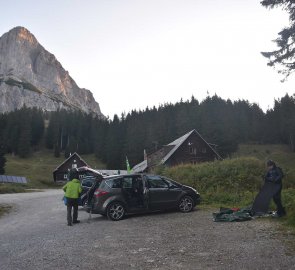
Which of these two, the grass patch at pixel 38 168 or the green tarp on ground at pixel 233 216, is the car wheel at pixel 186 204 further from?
the grass patch at pixel 38 168

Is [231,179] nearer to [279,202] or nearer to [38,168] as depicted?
[279,202]

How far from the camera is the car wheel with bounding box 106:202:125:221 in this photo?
14844 millimetres

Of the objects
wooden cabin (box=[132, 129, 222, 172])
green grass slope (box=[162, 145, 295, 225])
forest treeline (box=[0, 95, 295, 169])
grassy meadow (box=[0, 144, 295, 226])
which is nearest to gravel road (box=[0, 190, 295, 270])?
grassy meadow (box=[0, 144, 295, 226])

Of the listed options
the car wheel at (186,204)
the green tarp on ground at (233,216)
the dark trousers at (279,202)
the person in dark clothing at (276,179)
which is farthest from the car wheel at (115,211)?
the dark trousers at (279,202)

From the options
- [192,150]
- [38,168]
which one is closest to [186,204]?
[192,150]

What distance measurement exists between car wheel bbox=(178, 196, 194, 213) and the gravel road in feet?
5.46

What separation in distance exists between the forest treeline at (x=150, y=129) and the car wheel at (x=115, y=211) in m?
64.6

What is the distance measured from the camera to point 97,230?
12.8 m

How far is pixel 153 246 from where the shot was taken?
31.4ft

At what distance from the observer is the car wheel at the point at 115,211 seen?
1484 centimetres

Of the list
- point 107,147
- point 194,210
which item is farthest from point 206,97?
point 194,210

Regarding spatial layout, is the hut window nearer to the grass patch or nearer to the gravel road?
the grass patch

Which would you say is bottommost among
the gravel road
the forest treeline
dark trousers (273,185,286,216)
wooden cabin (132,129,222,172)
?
the gravel road

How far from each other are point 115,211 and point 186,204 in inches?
131
